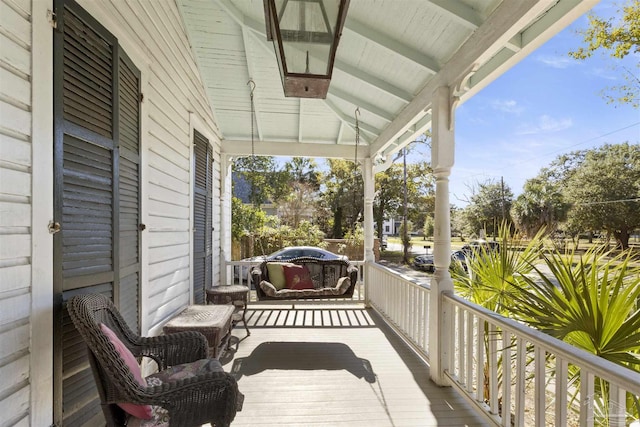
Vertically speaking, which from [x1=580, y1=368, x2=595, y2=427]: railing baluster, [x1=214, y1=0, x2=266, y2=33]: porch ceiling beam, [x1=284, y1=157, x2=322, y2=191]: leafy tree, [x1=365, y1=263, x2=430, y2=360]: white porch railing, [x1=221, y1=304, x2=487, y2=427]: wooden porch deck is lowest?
[x1=221, y1=304, x2=487, y2=427]: wooden porch deck

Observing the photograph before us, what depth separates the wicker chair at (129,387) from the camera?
1396 mm

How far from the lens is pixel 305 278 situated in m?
4.96

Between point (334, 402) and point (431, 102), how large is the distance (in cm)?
272

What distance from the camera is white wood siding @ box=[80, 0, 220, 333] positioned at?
7.89 feet

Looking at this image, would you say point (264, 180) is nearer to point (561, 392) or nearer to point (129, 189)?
point (129, 189)

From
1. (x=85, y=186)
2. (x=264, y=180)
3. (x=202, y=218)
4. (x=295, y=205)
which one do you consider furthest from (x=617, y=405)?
(x=295, y=205)

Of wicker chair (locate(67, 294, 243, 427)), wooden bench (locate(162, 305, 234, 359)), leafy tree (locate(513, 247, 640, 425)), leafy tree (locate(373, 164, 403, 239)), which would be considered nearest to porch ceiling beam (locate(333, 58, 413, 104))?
leafy tree (locate(513, 247, 640, 425))

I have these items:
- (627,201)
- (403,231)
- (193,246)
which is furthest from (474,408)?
(627,201)

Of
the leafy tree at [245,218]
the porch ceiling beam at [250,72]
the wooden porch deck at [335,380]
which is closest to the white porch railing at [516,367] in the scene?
the wooden porch deck at [335,380]

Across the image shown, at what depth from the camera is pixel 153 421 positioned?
5.14 ft

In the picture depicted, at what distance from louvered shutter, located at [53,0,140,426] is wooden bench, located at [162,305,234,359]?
497 millimetres

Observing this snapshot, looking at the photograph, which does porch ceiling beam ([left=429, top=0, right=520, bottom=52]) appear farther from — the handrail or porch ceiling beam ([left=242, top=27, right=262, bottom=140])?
porch ceiling beam ([left=242, top=27, right=262, bottom=140])

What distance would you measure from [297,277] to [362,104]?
2.73m

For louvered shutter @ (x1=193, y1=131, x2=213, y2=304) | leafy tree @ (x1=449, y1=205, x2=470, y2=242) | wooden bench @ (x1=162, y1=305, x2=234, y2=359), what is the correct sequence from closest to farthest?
wooden bench @ (x1=162, y1=305, x2=234, y2=359)
louvered shutter @ (x1=193, y1=131, x2=213, y2=304)
leafy tree @ (x1=449, y1=205, x2=470, y2=242)
